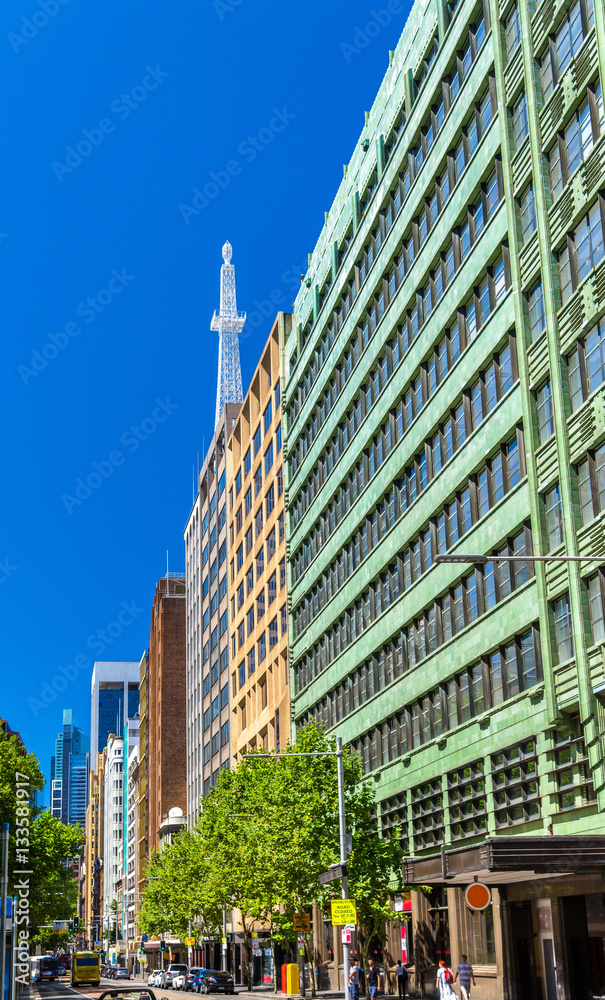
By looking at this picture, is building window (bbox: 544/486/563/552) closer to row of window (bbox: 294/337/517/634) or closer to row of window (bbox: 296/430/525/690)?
row of window (bbox: 296/430/525/690)

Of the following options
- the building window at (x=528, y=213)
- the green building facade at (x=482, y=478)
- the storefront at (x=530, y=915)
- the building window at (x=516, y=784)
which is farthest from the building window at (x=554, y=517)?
the storefront at (x=530, y=915)

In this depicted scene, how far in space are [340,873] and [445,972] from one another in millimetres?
4736

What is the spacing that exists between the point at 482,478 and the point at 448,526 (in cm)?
447

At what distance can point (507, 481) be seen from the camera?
4044 centimetres

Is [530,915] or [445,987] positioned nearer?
[445,987]

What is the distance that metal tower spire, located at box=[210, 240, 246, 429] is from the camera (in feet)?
577

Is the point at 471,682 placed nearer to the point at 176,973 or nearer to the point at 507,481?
the point at 507,481

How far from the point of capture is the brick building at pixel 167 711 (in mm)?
162125

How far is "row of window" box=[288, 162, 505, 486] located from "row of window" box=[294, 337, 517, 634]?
3039mm

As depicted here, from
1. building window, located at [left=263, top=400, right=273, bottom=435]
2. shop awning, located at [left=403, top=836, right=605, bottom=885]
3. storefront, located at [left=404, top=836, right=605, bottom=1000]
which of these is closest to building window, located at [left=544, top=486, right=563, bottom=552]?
shop awning, located at [left=403, top=836, right=605, bottom=885]

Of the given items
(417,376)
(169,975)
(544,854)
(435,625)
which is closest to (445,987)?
(544,854)

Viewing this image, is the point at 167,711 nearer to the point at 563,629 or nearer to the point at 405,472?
the point at 405,472

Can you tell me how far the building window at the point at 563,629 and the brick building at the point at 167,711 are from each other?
131630 mm

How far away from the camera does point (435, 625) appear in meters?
48.5
